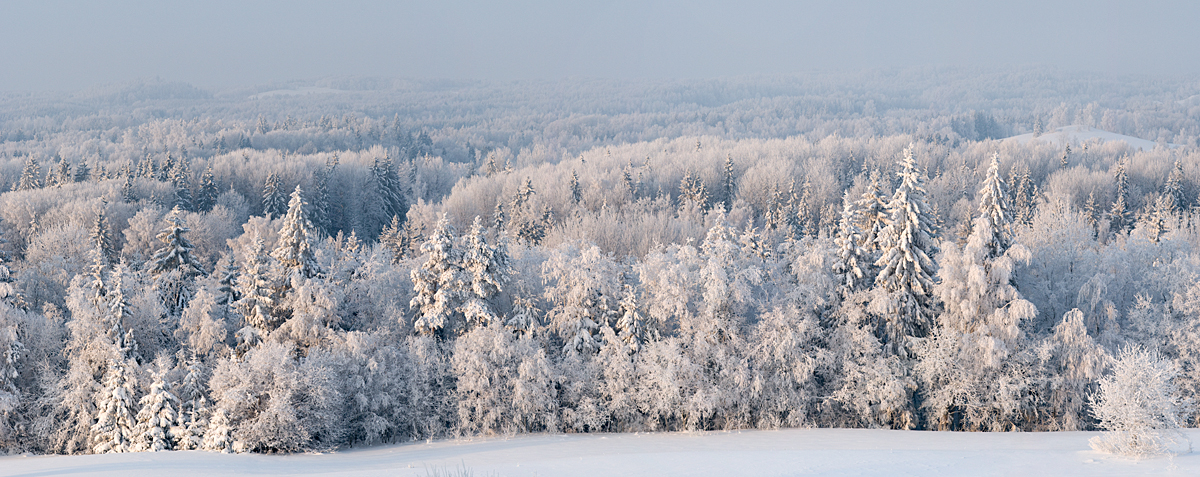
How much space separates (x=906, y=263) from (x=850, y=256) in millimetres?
2313

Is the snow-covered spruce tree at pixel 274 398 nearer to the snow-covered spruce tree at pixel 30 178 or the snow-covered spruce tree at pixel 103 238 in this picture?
the snow-covered spruce tree at pixel 103 238

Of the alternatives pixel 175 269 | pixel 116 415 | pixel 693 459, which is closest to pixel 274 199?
pixel 175 269

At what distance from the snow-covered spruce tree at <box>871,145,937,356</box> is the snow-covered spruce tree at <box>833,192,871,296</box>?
0.87 metres

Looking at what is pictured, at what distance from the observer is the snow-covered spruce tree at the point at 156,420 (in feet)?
108

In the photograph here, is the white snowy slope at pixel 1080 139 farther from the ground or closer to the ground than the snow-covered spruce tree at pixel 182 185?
closer to the ground

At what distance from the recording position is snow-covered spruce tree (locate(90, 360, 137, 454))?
33.5 m

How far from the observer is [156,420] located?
33.2 metres

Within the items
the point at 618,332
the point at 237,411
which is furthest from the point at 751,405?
the point at 237,411

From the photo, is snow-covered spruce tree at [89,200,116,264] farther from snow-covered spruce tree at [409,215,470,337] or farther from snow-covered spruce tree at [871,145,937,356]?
snow-covered spruce tree at [871,145,937,356]

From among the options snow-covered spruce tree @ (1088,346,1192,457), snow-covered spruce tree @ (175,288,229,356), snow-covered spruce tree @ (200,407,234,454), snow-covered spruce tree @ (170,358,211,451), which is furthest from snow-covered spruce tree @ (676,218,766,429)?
snow-covered spruce tree @ (175,288,229,356)

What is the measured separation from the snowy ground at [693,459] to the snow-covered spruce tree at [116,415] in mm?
2202

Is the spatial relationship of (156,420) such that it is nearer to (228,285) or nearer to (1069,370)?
(228,285)

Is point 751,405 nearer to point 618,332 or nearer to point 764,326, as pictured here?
point 764,326

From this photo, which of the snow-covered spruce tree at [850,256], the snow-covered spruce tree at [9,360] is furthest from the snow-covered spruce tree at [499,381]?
the snow-covered spruce tree at [9,360]
